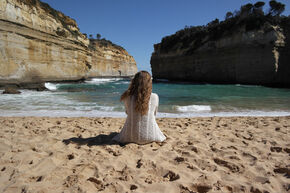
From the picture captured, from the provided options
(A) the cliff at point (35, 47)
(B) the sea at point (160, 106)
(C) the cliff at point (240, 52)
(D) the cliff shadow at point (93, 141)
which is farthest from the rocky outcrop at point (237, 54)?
(D) the cliff shadow at point (93, 141)

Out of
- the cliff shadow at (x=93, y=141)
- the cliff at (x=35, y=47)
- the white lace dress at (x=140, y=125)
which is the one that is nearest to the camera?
the white lace dress at (x=140, y=125)

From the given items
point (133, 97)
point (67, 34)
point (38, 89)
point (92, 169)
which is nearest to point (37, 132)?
point (92, 169)

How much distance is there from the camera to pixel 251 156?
2316 millimetres

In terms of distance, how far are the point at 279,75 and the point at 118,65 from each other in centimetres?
4206

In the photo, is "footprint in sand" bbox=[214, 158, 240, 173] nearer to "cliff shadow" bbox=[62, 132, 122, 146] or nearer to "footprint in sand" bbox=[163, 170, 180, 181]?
"footprint in sand" bbox=[163, 170, 180, 181]

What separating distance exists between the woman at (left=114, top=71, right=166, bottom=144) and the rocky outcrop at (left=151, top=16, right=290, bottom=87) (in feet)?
75.3

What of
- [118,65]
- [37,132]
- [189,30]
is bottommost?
[37,132]

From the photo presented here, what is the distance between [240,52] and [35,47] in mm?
23587

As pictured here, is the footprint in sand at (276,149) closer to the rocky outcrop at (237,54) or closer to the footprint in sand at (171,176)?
the footprint in sand at (171,176)

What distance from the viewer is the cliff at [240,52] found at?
1992cm

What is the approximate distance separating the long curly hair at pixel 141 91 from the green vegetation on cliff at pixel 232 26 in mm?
23807

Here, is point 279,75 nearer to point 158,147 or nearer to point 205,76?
point 205,76

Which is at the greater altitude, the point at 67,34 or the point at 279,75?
the point at 67,34

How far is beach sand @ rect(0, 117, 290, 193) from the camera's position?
1.70 metres
